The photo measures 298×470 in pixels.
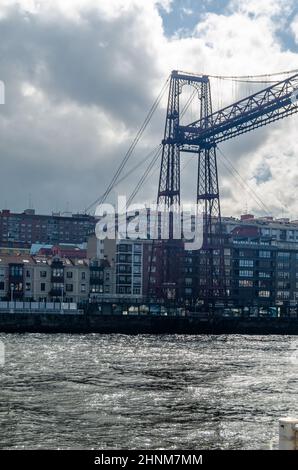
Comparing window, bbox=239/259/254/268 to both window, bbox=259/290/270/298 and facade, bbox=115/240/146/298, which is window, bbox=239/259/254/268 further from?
facade, bbox=115/240/146/298

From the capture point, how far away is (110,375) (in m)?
44.2

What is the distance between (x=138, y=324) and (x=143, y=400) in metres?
68.9

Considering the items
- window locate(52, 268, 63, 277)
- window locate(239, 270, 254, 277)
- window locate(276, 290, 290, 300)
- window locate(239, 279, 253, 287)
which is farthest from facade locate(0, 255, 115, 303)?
window locate(276, 290, 290, 300)

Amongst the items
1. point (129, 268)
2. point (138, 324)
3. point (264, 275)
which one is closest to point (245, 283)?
point (264, 275)

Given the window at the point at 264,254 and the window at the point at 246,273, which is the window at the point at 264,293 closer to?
the window at the point at 246,273

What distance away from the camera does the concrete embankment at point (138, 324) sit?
9794 centimetres

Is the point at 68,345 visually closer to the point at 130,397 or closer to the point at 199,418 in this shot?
the point at 130,397

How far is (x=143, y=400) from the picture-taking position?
3431 centimetres

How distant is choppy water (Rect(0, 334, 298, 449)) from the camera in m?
25.6

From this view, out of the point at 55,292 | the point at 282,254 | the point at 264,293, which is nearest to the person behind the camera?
the point at 55,292

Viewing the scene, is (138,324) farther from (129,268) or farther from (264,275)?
(264,275)

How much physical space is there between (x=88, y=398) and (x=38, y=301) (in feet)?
279

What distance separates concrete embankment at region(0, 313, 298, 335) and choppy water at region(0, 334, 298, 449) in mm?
39645
